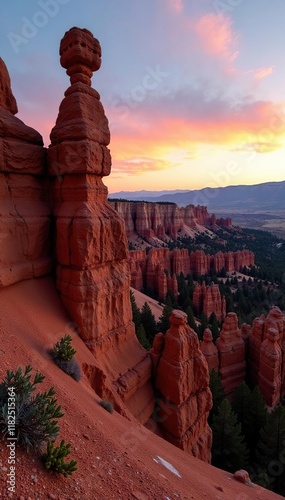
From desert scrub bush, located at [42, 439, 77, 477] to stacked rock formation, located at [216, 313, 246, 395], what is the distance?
26.0 metres

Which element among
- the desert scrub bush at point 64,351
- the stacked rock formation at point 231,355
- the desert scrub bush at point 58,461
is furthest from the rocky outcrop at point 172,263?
the desert scrub bush at point 58,461

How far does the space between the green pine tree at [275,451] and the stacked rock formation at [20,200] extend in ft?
61.6

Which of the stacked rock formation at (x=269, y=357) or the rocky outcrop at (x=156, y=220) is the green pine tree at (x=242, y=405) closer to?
the stacked rock formation at (x=269, y=357)

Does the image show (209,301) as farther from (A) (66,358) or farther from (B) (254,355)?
(A) (66,358)

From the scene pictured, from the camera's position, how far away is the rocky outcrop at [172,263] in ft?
213

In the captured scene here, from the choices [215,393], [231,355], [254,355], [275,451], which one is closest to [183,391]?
[275,451]

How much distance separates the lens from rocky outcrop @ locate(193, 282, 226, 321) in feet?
177

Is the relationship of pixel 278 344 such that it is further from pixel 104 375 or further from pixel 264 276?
pixel 264 276

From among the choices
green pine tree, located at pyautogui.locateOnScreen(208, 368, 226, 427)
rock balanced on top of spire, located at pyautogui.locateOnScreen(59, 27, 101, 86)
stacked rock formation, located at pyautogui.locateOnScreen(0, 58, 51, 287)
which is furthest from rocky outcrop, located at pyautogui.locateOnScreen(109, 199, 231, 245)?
stacked rock formation, located at pyautogui.locateOnScreen(0, 58, 51, 287)

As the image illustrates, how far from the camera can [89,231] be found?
12500 millimetres

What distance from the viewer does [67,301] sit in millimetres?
12906

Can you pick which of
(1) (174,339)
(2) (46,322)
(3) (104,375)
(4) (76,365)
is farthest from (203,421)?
(2) (46,322)

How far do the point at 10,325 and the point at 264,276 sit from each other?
87162 millimetres

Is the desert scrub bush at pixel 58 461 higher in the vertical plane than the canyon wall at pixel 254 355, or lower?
higher
